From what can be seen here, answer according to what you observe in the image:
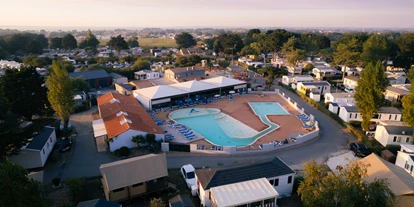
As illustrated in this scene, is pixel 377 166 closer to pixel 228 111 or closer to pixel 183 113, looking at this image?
pixel 228 111

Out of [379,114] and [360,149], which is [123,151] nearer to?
[360,149]

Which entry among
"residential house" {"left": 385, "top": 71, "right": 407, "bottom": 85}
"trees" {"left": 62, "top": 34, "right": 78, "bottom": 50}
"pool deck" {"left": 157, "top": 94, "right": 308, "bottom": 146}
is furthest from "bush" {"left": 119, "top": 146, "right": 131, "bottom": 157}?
"trees" {"left": 62, "top": 34, "right": 78, "bottom": 50}

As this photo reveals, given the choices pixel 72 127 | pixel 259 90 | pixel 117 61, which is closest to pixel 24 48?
pixel 117 61

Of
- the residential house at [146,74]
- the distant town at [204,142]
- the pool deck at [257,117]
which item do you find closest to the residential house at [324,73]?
the distant town at [204,142]

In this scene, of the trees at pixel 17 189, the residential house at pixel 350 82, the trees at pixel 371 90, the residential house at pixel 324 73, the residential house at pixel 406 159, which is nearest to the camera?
the trees at pixel 17 189

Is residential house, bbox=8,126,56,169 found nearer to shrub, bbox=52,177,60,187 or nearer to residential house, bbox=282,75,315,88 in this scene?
shrub, bbox=52,177,60,187

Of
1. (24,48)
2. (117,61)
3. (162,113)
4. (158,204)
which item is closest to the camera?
(158,204)

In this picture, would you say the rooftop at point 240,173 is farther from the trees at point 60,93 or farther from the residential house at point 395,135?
the trees at point 60,93
